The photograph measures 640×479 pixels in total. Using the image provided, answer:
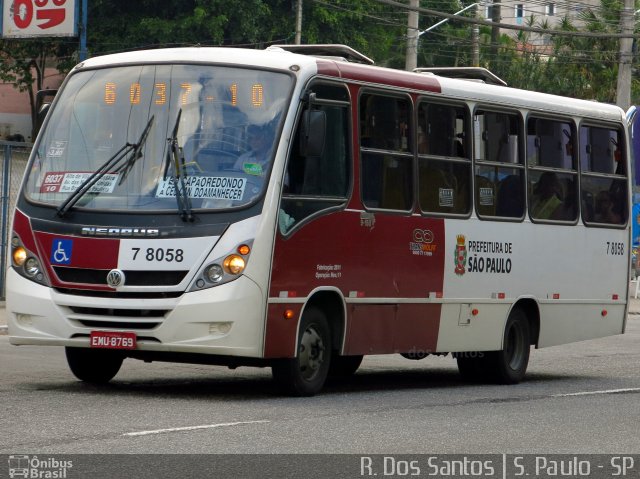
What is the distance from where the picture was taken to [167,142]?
485 inches

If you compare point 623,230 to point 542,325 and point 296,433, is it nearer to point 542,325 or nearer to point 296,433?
point 542,325

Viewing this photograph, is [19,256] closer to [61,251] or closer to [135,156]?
[61,251]

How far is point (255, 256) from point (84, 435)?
2.91 m

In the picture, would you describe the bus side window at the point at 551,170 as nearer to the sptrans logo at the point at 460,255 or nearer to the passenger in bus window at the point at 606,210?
the passenger in bus window at the point at 606,210

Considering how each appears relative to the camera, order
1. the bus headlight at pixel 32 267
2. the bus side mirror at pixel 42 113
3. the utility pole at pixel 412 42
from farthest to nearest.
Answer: the utility pole at pixel 412 42, the bus side mirror at pixel 42 113, the bus headlight at pixel 32 267

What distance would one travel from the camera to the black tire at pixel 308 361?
12.5 metres

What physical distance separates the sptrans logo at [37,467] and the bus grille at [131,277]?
3603mm

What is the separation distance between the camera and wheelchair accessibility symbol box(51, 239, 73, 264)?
12.1 m

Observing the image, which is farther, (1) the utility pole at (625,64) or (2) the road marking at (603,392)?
(1) the utility pole at (625,64)

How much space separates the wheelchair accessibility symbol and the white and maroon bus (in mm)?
32

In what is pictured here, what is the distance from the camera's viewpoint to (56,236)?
482 inches

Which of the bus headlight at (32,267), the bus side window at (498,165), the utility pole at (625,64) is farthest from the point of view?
the utility pole at (625,64)

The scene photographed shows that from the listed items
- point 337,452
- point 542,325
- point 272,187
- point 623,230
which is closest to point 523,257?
point 542,325

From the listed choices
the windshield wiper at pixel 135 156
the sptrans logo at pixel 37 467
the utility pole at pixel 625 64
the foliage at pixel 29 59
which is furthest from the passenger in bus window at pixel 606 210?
the foliage at pixel 29 59
